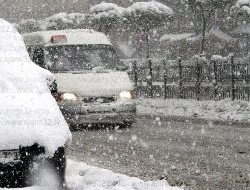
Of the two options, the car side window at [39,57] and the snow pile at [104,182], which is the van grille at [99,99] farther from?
the snow pile at [104,182]

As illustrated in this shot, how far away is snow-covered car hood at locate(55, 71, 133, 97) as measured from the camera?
12.4 metres

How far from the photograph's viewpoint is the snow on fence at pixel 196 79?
19.2 metres

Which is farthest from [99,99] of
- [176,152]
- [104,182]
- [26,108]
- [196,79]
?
[196,79]

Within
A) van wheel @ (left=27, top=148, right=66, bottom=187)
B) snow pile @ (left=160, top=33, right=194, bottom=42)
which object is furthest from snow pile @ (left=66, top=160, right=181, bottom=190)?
snow pile @ (left=160, top=33, right=194, bottom=42)

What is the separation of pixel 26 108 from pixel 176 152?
442 cm

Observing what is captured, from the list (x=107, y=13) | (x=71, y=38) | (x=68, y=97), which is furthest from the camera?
(x=107, y=13)

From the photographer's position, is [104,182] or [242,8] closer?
[104,182]

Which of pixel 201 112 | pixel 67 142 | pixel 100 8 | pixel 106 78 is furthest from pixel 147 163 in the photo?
pixel 100 8

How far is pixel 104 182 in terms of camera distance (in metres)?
7.11

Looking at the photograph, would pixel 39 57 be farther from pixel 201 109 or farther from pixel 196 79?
pixel 196 79

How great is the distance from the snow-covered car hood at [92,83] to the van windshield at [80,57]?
39cm

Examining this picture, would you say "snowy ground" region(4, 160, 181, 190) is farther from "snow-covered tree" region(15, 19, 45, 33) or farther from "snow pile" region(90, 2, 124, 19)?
"snow-covered tree" region(15, 19, 45, 33)

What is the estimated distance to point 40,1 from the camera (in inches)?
2159

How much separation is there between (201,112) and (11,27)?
10161mm
